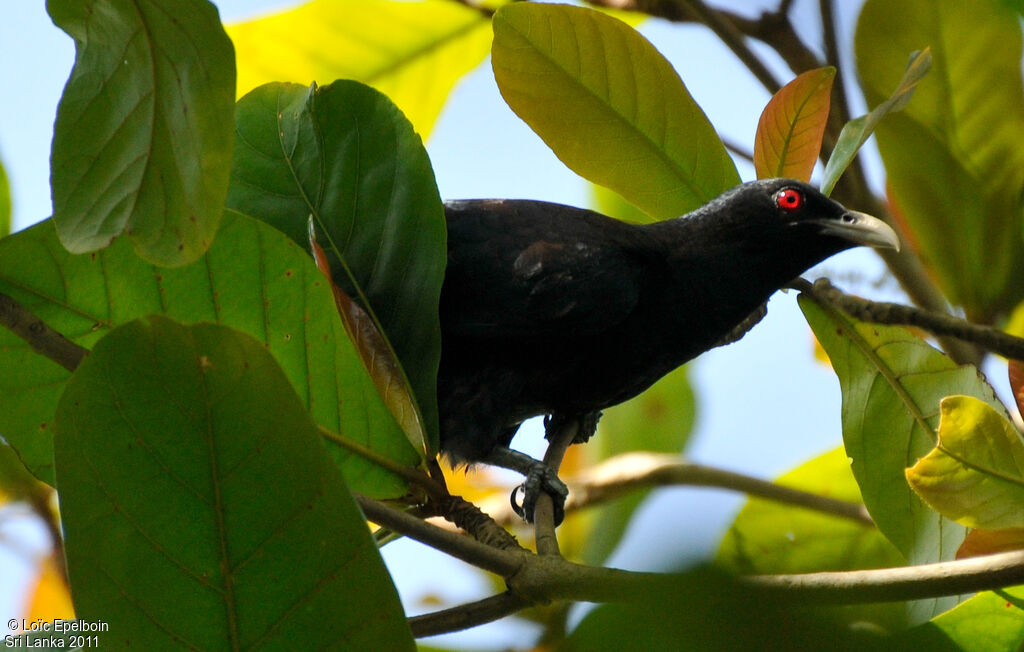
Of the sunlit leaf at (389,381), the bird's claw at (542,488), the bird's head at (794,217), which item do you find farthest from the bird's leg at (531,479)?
the bird's head at (794,217)

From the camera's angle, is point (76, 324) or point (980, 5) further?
point (980, 5)

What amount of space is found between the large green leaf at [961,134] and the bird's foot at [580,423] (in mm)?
1159

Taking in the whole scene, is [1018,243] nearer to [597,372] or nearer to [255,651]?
[597,372]

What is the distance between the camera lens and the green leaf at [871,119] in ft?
8.07

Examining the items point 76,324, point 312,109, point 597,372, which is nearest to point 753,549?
point 597,372

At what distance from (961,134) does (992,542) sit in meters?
1.70

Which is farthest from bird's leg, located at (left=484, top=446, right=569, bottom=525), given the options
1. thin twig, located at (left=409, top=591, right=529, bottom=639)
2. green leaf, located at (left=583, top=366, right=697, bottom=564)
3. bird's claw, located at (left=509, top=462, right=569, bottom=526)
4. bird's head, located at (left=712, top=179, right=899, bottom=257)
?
green leaf, located at (left=583, top=366, right=697, bottom=564)

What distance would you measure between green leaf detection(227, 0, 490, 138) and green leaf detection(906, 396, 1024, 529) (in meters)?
2.54

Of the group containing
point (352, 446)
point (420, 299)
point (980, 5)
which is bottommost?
point (352, 446)

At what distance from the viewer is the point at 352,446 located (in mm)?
2123

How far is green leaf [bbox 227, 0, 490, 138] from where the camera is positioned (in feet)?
13.0

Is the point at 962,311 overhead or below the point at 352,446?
overhead

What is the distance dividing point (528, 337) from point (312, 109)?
1.09 m

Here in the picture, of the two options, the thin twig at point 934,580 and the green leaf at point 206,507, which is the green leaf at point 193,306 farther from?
the thin twig at point 934,580
